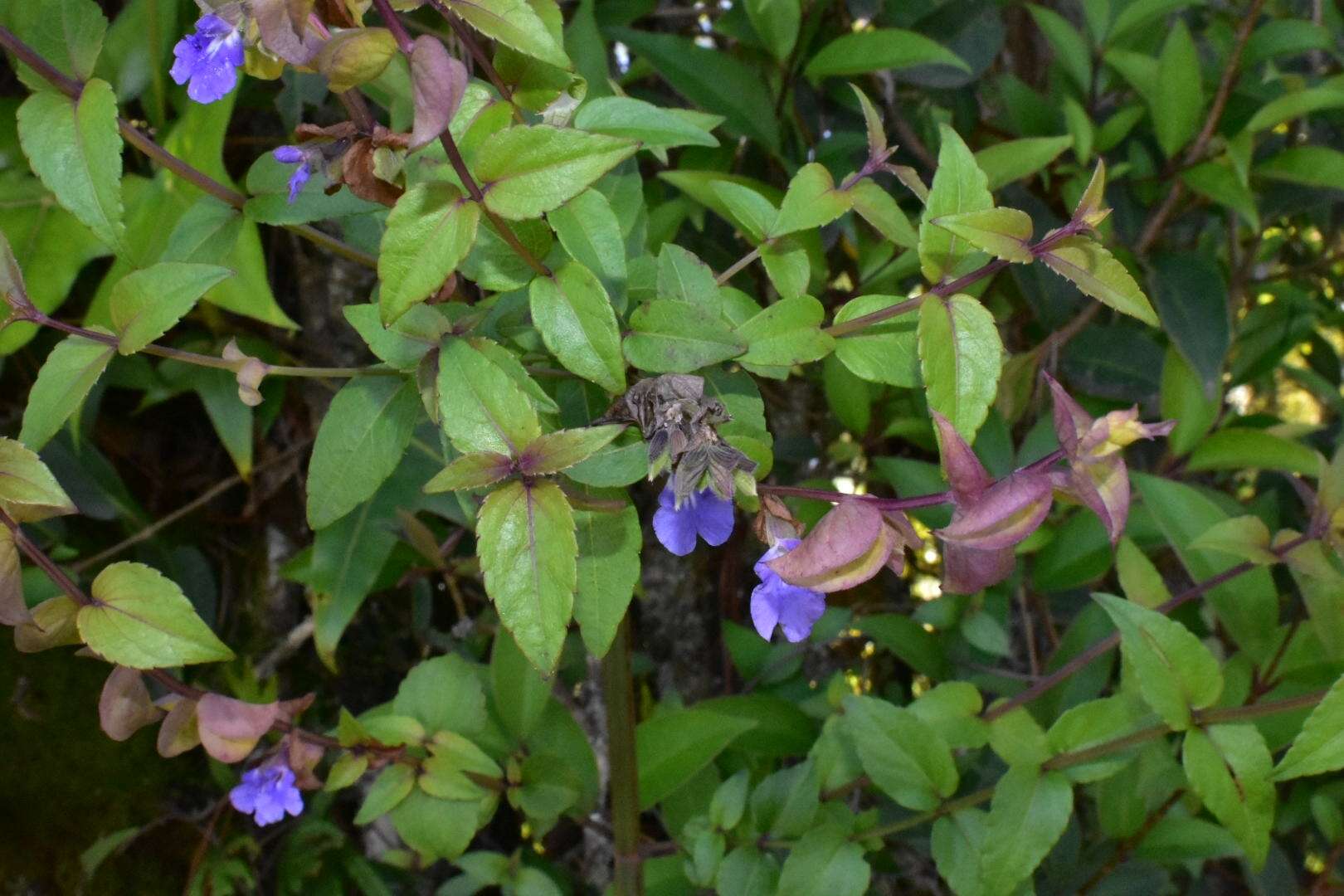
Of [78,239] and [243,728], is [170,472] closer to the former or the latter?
[78,239]

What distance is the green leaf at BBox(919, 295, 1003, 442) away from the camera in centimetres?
55

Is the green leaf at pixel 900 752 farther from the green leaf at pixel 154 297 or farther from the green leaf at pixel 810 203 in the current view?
the green leaf at pixel 154 297

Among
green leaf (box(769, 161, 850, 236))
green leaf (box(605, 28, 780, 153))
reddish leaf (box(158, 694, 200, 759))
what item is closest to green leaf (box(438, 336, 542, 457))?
green leaf (box(769, 161, 850, 236))

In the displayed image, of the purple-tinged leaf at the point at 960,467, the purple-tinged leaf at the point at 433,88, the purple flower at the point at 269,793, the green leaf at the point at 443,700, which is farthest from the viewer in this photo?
the green leaf at the point at 443,700

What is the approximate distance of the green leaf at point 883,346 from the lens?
0.62 m

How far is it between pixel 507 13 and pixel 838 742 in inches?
25.0

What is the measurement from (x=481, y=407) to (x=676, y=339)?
0.10 m

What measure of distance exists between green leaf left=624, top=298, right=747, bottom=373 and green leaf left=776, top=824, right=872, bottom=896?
1.32 feet

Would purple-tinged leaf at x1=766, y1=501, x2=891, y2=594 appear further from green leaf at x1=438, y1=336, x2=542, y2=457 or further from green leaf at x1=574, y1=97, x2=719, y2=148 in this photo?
green leaf at x1=574, y1=97, x2=719, y2=148

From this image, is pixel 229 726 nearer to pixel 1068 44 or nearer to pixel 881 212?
pixel 881 212

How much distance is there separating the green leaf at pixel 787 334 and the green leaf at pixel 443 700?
1.31 feet

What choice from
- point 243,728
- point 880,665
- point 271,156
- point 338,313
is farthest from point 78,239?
point 880,665

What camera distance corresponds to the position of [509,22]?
0.46 m

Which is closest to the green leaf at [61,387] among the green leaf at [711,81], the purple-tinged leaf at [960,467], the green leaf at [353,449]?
the green leaf at [353,449]
